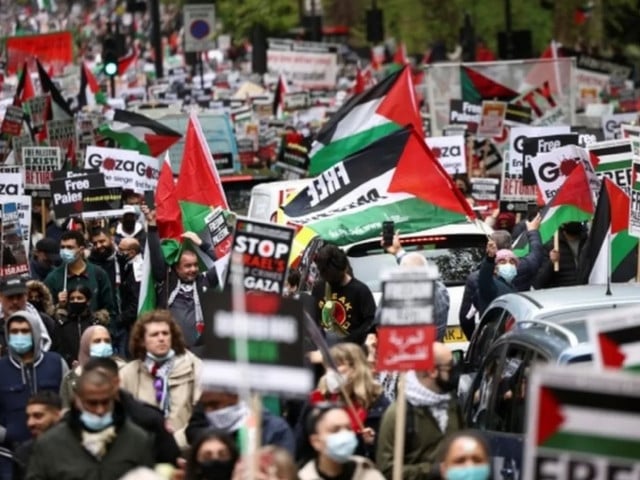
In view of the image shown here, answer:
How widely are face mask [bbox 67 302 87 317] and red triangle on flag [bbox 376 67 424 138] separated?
8542mm

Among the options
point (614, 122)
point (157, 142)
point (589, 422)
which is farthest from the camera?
point (614, 122)

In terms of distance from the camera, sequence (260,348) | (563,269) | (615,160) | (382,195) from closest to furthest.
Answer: (260,348), (563,269), (615,160), (382,195)

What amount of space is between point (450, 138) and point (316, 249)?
379 inches

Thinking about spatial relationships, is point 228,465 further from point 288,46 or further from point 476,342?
point 288,46

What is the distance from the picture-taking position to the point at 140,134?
2828 centimetres

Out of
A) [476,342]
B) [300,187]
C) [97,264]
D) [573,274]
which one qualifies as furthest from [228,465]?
[300,187]

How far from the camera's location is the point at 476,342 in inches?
518

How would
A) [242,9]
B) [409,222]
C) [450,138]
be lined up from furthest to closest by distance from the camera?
[242,9] < [450,138] < [409,222]

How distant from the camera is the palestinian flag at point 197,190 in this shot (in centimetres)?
1781

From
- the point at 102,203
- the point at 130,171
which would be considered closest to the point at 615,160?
the point at 102,203

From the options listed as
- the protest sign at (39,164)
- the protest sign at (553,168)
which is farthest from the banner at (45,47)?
the protest sign at (553,168)

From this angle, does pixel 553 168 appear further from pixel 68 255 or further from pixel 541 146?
pixel 68 255

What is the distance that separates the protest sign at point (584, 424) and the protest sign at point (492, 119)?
22.4 meters

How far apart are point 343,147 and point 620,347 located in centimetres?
1529
